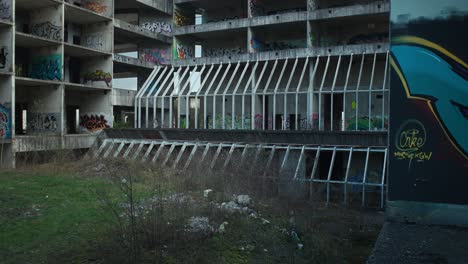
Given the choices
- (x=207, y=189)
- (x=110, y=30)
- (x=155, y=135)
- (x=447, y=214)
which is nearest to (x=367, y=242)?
(x=447, y=214)

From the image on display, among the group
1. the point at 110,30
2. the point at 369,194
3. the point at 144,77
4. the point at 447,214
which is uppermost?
the point at 110,30

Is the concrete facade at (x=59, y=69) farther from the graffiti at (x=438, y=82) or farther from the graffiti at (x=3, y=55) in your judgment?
the graffiti at (x=438, y=82)

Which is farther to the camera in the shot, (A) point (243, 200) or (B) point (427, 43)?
(A) point (243, 200)

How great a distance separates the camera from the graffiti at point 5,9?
23.1 meters

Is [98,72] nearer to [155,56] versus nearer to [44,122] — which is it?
[44,122]

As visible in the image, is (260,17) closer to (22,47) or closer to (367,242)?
(22,47)

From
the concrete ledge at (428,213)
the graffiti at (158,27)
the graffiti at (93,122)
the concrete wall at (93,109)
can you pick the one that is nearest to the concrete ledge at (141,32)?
the graffiti at (158,27)

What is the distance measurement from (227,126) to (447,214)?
962 inches

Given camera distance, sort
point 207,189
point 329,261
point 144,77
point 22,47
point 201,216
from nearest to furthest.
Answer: point 329,261 < point 201,216 < point 207,189 < point 22,47 < point 144,77

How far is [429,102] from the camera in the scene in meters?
8.68

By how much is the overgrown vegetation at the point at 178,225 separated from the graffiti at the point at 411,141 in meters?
2.57

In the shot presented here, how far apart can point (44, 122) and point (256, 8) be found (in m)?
18.3

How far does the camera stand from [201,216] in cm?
1032

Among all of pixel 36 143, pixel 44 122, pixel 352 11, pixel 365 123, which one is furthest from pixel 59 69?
pixel 365 123
